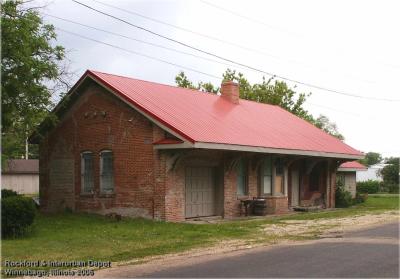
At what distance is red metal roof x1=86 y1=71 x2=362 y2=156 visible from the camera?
2041 cm

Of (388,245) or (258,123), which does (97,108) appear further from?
(388,245)

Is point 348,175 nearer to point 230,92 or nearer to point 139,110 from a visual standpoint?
point 230,92

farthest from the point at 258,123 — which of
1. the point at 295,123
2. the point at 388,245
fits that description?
the point at 388,245

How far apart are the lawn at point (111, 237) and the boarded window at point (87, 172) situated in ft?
5.62

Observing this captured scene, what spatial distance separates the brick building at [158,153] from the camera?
20.0 meters

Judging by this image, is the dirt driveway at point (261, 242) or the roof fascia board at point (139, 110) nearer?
the dirt driveway at point (261, 242)

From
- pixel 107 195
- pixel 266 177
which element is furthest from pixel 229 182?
pixel 107 195

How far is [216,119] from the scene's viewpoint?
23.5 metres

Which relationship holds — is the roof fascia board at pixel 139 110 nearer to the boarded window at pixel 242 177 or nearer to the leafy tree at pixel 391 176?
the boarded window at pixel 242 177

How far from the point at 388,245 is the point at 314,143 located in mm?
14200

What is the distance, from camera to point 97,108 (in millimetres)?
22562

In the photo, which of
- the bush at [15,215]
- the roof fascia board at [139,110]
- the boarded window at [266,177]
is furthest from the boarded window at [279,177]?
the bush at [15,215]

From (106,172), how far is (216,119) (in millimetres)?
4896

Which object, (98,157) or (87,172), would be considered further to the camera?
(87,172)
